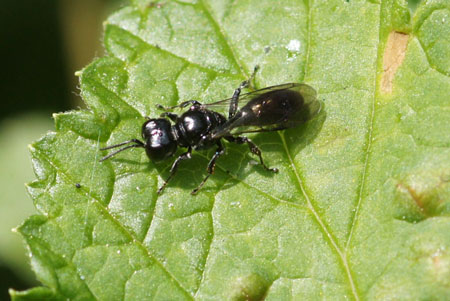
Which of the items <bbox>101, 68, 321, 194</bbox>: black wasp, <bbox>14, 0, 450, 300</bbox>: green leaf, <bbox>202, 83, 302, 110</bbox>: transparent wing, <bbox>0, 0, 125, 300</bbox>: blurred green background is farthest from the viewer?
<bbox>0, 0, 125, 300</bbox>: blurred green background

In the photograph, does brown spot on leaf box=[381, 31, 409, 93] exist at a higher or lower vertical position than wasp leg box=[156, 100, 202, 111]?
lower

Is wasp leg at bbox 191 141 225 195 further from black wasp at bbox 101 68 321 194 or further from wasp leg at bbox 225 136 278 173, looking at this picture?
wasp leg at bbox 225 136 278 173

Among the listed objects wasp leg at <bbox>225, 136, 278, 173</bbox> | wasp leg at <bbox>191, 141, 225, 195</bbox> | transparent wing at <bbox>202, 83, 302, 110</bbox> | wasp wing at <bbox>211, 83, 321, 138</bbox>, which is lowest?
wasp leg at <bbox>225, 136, 278, 173</bbox>

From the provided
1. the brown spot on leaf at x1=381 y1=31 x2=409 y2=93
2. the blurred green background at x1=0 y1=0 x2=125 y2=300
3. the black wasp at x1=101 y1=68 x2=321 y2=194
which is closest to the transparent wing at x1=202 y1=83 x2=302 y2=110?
the black wasp at x1=101 y1=68 x2=321 y2=194

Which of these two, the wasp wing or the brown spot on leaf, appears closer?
the brown spot on leaf

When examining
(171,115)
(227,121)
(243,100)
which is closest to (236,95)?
(243,100)

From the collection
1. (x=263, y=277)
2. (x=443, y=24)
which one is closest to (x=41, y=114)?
(x=263, y=277)

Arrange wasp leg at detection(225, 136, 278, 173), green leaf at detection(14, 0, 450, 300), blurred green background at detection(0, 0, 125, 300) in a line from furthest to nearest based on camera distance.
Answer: blurred green background at detection(0, 0, 125, 300), wasp leg at detection(225, 136, 278, 173), green leaf at detection(14, 0, 450, 300)

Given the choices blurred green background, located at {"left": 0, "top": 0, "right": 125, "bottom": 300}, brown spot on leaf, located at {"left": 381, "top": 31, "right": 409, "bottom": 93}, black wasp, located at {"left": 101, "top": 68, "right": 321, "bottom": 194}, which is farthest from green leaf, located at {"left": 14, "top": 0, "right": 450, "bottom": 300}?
blurred green background, located at {"left": 0, "top": 0, "right": 125, "bottom": 300}

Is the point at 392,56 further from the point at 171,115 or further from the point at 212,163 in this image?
the point at 171,115
